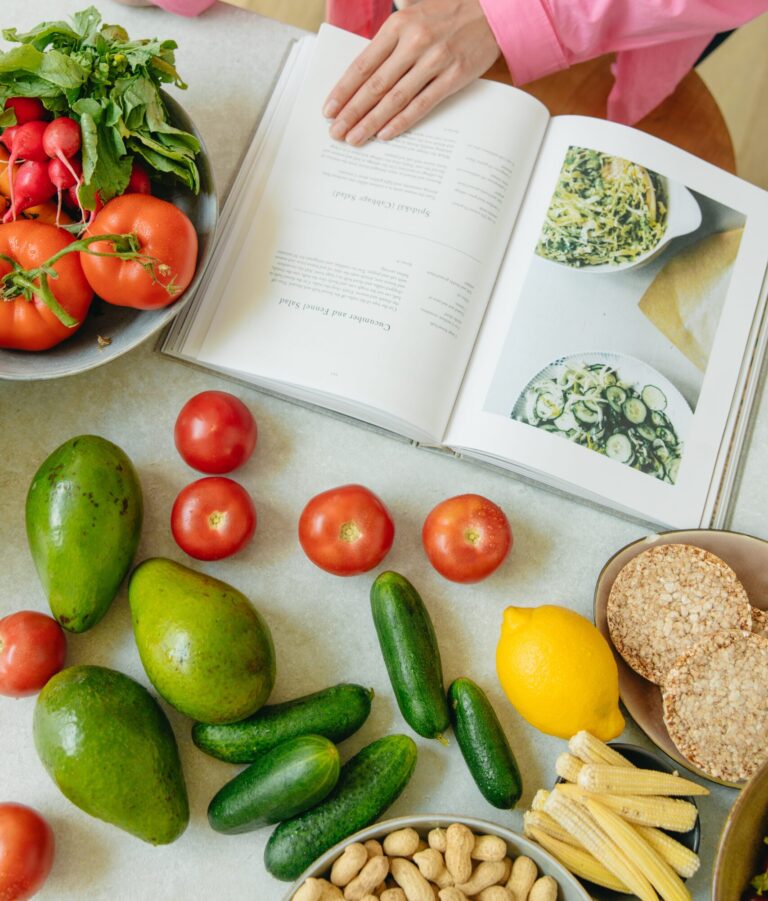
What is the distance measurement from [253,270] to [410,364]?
21cm

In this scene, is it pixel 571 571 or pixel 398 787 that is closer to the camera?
pixel 398 787

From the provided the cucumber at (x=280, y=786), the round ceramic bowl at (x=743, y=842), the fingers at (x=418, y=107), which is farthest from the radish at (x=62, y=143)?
the round ceramic bowl at (x=743, y=842)

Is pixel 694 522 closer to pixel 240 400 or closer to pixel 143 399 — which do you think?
pixel 240 400

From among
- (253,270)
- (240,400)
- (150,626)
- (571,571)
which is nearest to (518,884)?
(571,571)

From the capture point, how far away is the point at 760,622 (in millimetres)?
833

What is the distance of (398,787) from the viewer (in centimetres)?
78

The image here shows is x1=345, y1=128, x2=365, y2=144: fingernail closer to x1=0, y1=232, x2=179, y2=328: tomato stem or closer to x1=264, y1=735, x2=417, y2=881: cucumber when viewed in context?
x1=0, y1=232, x2=179, y2=328: tomato stem

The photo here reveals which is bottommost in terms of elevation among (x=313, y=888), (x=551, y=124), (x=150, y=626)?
(x=313, y=888)

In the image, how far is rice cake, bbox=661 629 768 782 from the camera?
2.59 ft

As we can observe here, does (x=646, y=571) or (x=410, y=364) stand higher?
(x=410, y=364)

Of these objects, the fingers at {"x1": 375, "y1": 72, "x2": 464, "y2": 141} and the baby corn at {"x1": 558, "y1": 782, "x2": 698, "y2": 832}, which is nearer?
the baby corn at {"x1": 558, "y1": 782, "x2": 698, "y2": 832}

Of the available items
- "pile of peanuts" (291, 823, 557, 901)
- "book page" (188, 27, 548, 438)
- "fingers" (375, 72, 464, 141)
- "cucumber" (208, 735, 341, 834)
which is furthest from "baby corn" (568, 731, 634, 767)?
"fingers" (375, 72, 464, 141)

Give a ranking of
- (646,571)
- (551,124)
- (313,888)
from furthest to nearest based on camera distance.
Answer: (551,124), (646,571), (313,888)

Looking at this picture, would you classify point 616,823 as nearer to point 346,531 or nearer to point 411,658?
point 411,658
